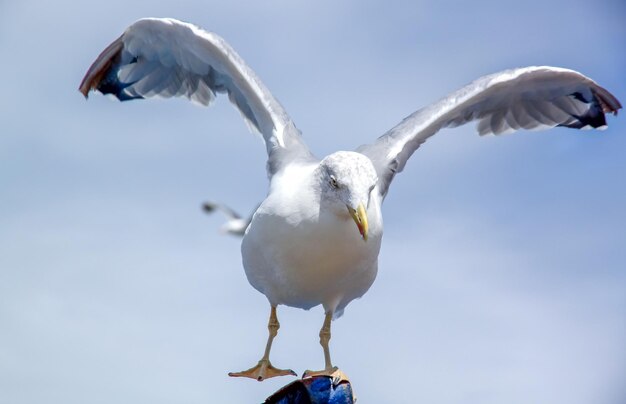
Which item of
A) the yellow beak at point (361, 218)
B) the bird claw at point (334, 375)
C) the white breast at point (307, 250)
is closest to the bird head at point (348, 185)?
the yellow beak at point (361, 218)

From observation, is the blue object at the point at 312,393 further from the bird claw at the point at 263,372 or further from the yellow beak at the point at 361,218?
the bird claw at the point at 263,372

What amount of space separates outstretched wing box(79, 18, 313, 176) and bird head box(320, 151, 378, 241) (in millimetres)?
1237

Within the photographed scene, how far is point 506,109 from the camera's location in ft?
33.8

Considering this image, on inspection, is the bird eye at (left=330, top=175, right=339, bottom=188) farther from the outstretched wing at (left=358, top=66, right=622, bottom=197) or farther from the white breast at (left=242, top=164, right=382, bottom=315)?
the outstretched wing at (left=358, top=66, right=622, bottom=197)

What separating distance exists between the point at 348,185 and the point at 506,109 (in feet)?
13.3

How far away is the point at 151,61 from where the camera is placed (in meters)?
9.70

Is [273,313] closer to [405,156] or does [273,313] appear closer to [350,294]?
[350,294]

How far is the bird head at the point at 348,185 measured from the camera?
6664mm

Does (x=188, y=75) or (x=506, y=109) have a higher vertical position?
(x=188, y=75)

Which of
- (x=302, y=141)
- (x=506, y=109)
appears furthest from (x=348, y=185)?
(x=506, y=109)

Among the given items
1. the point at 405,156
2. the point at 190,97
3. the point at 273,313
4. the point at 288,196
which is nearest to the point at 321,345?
the point at 273,313

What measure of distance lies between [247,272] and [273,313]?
1.69 feet

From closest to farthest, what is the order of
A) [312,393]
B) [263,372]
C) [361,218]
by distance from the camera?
[312,393] < [361,218] < [263,372]

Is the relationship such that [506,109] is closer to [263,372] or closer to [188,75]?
[188,75]
